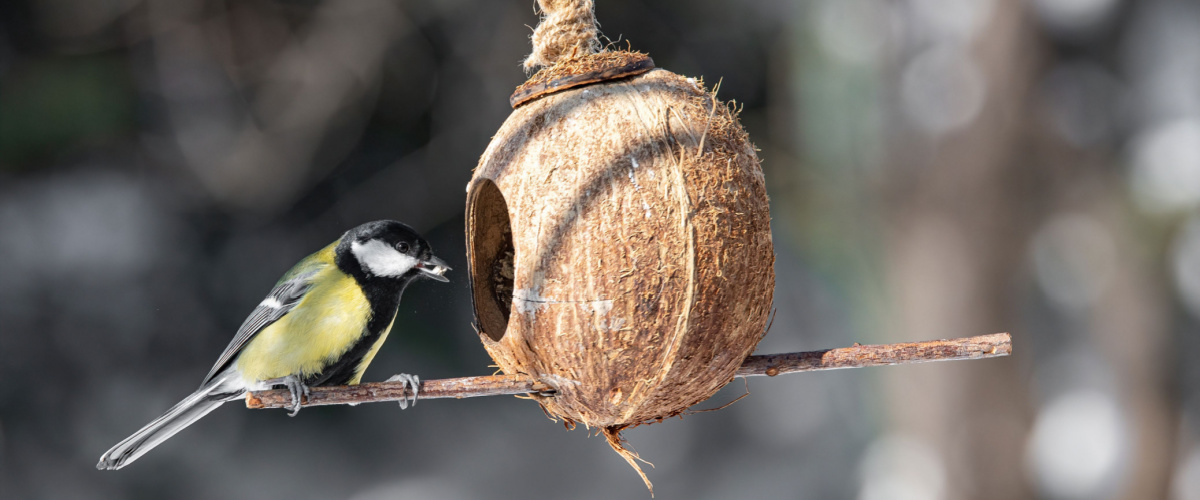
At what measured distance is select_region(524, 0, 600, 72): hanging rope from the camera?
7.38 feet

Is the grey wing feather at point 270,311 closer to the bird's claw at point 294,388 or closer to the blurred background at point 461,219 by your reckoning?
the bird's claw at point 294,388

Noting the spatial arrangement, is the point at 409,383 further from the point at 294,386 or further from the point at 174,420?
the point at 174,420

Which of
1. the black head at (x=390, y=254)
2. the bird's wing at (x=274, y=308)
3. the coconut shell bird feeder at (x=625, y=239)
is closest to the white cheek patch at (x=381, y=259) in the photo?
the black head at (x=390, y=254)

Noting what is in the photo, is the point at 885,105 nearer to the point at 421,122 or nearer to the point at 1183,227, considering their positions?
the point at 1183,227

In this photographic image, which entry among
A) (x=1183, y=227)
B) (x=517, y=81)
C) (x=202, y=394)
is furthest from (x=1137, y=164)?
(x=202, y=394)

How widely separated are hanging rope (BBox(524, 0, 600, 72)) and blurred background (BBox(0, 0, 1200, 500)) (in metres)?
2.86

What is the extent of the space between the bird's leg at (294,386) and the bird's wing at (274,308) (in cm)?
18

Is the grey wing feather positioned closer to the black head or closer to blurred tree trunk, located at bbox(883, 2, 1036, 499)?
the black head

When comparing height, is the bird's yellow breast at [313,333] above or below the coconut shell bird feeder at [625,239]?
below

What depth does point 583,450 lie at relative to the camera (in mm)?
6762

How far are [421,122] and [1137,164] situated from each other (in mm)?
4820

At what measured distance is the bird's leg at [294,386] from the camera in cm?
200

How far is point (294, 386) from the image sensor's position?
2.20 metres

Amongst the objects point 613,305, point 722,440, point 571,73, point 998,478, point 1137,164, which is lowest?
point 722,440
